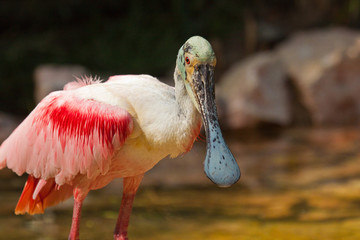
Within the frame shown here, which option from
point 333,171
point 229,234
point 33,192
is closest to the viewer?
point 33,192

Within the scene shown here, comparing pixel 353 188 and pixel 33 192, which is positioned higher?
pixel 353 188

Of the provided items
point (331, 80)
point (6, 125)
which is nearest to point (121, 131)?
point (6, 125)

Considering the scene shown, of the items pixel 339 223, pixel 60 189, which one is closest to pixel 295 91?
pixel 339 223

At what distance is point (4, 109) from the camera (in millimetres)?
8062

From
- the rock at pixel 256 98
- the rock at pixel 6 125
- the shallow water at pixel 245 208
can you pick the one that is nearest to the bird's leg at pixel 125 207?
the shallow water at pixel 245 208

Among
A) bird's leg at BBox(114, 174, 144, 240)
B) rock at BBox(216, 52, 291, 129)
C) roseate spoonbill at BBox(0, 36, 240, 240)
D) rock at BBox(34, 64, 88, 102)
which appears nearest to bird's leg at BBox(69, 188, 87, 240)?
roseate spoonbill at BBox(0, 36, 240, 240)

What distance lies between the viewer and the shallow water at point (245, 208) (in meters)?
4.00

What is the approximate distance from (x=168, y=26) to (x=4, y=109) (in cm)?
286

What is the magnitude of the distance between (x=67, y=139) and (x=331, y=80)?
5236 mm

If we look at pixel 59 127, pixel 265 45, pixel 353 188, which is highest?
pixel 265 45

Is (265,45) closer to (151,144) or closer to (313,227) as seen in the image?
(313,227)

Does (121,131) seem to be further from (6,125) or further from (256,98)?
(256,98)

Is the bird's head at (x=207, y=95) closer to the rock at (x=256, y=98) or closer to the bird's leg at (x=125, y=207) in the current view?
the bird's leg at (x=125, y=207)

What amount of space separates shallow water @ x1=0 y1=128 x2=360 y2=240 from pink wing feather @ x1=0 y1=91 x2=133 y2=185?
4.23ft
